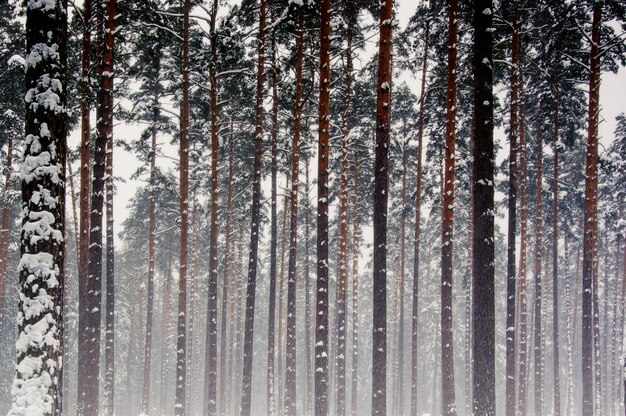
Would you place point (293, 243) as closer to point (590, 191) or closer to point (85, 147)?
point (85, 147)

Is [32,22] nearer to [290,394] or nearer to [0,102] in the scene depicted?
[0,102]

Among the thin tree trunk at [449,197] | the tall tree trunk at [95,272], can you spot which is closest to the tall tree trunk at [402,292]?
the thin tree trunk at [449,197]

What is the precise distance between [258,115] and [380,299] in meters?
8.62

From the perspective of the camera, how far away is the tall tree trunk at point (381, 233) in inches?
469

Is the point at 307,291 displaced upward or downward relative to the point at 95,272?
downward

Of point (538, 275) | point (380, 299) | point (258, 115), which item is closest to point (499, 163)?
point (538, 275)

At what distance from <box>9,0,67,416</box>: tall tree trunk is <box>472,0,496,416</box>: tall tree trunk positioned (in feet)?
23.6

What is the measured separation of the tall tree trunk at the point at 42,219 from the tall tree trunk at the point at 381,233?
707 cm

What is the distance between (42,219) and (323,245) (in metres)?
8.13

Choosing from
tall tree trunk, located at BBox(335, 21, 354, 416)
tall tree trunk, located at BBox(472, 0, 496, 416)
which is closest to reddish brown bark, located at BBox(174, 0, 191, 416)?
tall tree trunk, located at BBox(335, 21, 354, 416)

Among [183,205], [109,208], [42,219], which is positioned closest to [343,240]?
Result: [183,205]

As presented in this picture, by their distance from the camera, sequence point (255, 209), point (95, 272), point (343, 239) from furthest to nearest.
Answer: point (343, 239) < point (255, 209) < point (95, 272)

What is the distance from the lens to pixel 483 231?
32.3 feet

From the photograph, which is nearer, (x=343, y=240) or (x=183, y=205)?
(x=183, y=205)
